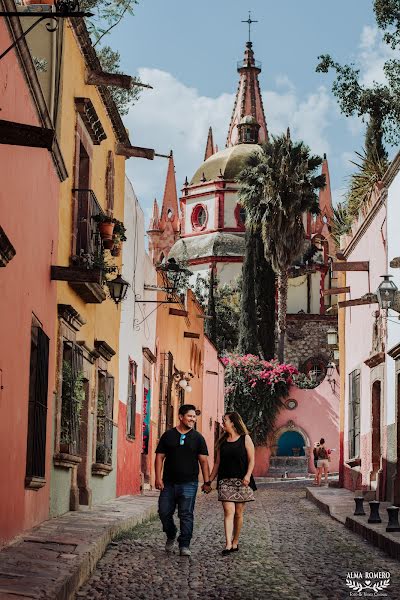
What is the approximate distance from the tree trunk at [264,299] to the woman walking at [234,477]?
3992 centimetres

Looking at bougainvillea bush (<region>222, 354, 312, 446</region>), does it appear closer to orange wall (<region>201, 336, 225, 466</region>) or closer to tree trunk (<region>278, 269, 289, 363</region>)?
orange wall (<region>201, 336, 225, 466</region>)

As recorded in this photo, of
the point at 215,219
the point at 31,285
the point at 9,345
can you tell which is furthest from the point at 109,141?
the point at 215,219

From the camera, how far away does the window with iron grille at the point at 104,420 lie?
685 inches

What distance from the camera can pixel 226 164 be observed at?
67.4m

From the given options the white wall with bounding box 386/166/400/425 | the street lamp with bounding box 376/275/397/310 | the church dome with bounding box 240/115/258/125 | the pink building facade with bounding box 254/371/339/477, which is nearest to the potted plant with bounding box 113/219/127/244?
the street lamp with bounding box 376/275/397/310

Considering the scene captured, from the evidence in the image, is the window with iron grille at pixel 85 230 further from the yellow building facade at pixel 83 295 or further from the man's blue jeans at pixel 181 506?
the man's blue jeans at pixel 181 506

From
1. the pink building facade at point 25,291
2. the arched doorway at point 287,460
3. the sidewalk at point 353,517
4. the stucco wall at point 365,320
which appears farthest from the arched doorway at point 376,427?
the arched doorway at point 287,460

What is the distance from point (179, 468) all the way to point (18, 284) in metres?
2.57

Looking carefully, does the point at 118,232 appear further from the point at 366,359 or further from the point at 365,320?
the point at 365,320

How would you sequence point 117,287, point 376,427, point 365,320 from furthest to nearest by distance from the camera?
point 365,320 → point 376,427 → point 117,287

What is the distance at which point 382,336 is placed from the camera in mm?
21734

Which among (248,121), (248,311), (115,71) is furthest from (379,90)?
(248,121)

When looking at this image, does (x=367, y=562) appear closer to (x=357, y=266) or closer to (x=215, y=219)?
(x=357, y=266)

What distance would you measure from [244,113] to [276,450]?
3393cm
